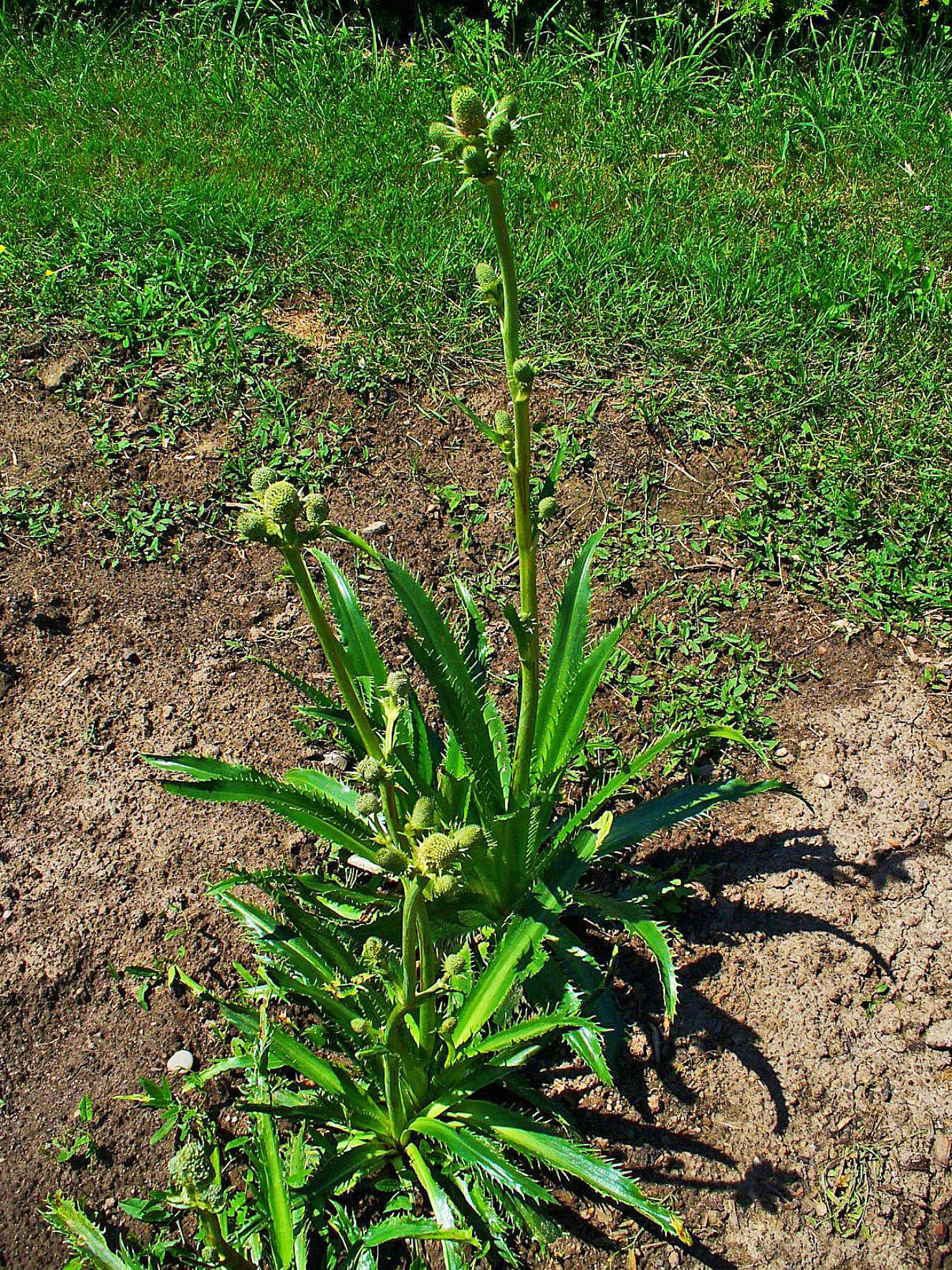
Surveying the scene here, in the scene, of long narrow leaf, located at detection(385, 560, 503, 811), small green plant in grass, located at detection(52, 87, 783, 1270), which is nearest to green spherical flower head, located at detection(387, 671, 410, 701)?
small green plant in grass, located at detection(52, 87, 783, 1270)

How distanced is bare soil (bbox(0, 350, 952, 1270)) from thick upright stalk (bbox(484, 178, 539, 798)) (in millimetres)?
723

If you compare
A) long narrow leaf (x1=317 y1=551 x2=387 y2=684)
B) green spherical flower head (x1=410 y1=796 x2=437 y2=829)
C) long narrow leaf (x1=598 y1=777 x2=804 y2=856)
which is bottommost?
long narrow leaf (x1=598 y1=777 x2=804 y2=856)

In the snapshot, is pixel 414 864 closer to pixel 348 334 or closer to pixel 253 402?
pixel 253 402

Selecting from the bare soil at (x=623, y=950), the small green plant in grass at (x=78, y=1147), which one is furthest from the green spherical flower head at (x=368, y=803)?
the small green plant in grass at (x=78, y=1147)

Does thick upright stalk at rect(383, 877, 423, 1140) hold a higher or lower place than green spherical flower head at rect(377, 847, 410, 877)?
lower

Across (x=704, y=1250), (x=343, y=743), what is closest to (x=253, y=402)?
(x=343, y=743)

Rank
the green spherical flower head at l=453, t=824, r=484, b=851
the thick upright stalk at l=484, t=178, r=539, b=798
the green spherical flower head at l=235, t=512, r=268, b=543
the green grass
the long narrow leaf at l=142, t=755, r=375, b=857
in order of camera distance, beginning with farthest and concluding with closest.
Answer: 1. the green grass
2. the long narrow leaf at l=142, t=755, r=375, b=857
3. the thick upright stalk at l=484, t=178, r=539, b=798
4. the green spherical flower head at l=453, t=824, r=484, b=851
5. the green spherical flower head at l=235, t=512, r=268, b=543

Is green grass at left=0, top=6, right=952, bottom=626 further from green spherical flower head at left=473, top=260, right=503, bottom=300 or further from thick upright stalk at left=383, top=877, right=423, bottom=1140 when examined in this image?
thick upright stalk at left=383, top=877, right=423, bottom=1140

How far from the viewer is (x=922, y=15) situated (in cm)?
502

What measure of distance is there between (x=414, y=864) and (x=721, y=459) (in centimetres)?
235

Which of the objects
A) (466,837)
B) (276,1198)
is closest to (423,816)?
(466,837)

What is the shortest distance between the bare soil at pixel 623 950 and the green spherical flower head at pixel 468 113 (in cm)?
175

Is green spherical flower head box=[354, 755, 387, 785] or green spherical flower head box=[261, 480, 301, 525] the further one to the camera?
green spherical flower head box=[354, 755, 387, 785]

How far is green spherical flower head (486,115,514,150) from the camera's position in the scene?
155cm
